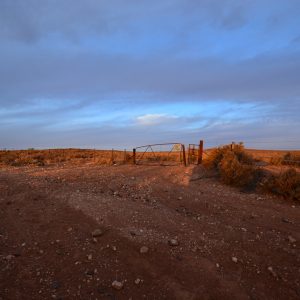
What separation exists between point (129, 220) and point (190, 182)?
577 centimetres

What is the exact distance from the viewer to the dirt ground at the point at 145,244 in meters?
6.48

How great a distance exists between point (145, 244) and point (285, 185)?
6589mm

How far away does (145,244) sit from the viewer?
25.7 feet

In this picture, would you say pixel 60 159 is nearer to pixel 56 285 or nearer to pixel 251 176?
pixel 251 176

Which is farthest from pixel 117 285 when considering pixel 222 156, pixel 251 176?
pixel 222 156

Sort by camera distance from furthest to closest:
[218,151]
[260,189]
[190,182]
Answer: [218,151], [190,182], [260,189]

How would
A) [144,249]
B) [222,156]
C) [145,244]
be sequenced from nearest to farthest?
[144,249], [145,244], [222,156]

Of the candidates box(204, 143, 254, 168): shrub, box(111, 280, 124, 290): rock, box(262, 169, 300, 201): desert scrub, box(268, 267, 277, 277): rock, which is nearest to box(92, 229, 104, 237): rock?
box(111, 280, 124, 290): rock

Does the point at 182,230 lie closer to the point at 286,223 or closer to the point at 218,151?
the point at 286,223

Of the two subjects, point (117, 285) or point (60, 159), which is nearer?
point (117, 285)

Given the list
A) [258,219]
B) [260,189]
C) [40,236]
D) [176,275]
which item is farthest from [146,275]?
[260,189]

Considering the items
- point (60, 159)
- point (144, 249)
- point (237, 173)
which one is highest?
point (60, 159)

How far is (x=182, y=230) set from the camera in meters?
8.71

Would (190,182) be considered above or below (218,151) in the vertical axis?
below
